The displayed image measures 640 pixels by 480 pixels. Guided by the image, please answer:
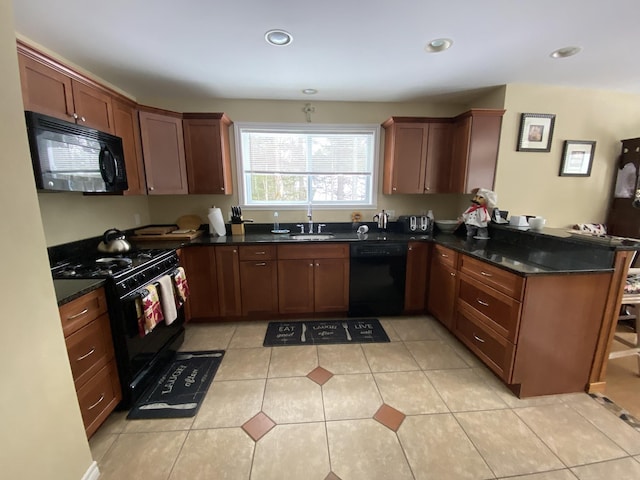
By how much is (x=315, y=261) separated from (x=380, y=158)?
5.23 ft

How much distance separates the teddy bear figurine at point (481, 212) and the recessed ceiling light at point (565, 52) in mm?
1190

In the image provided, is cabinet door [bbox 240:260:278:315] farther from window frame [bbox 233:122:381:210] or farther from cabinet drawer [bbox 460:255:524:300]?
cabinet drawer [bbox 460:255:524:300]

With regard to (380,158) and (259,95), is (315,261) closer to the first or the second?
(380,158)

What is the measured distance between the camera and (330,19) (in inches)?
64.2

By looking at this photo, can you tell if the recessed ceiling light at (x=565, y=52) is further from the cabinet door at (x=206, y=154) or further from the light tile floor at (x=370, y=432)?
the cabinet door at (x=206, y=154)

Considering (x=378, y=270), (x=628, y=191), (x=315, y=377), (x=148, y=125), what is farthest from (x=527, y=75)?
(x=148, y=125)

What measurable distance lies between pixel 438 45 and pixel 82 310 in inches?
114

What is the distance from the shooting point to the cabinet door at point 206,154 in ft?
9.02

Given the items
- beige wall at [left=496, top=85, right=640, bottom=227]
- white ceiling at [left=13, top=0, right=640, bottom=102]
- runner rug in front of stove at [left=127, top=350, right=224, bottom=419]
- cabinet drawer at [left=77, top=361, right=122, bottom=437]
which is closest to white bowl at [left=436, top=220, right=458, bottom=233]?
beige wall at [left=496, top=85, right=640, bottom=227]

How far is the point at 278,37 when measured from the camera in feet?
5.97

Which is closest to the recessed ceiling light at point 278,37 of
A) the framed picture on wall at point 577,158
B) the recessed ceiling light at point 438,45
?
the recessed ceiling light at point 438,45

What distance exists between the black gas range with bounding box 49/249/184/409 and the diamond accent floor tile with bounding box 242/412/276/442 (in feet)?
2.75

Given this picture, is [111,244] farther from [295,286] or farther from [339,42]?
[339,42]

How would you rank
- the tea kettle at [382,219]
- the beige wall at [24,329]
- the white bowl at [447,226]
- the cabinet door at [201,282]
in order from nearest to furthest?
the beige wall at [24,329], the cabinet door at [201,282], the white bowl at [447,226], the tea kettle at [382,219]
